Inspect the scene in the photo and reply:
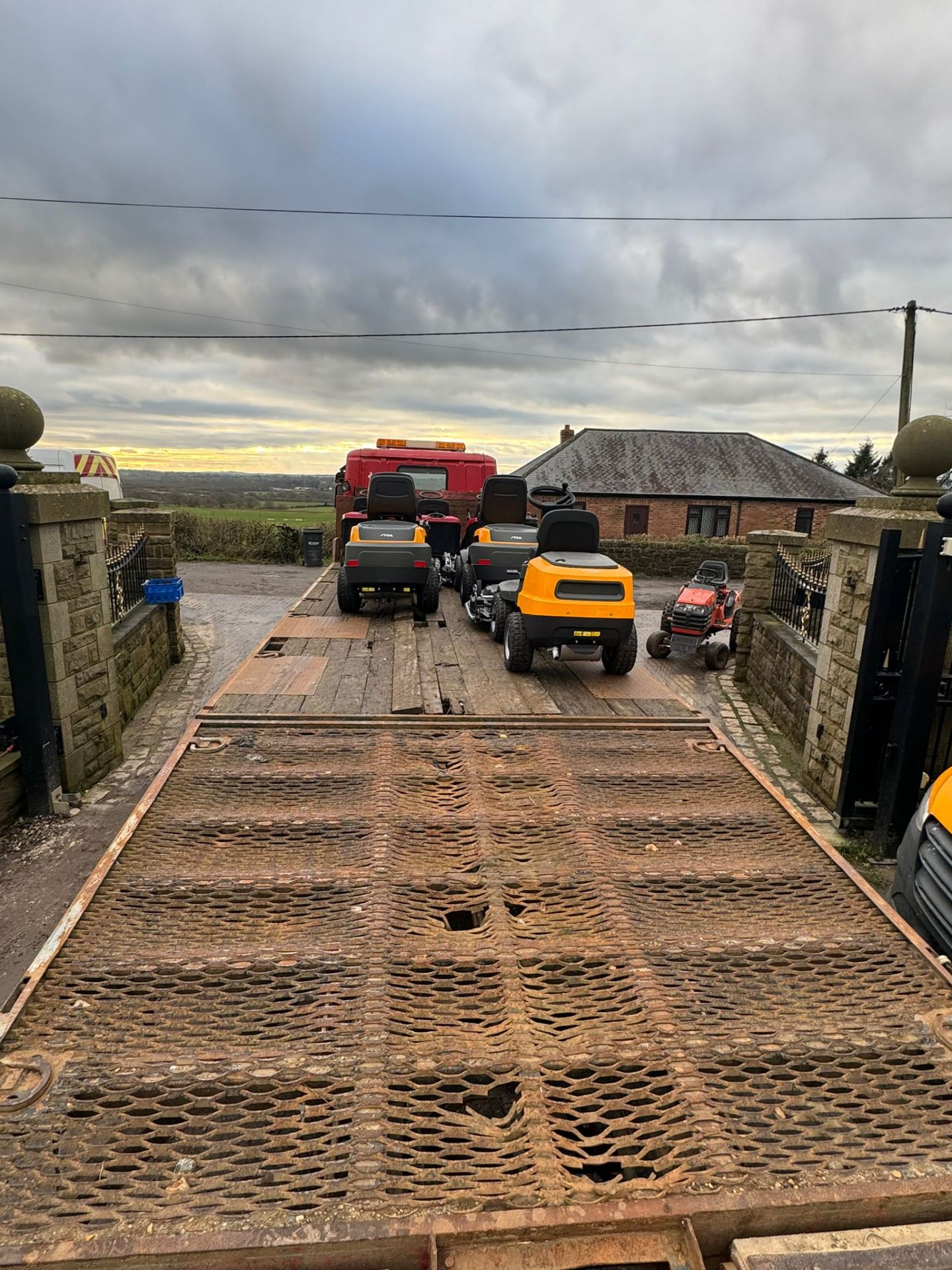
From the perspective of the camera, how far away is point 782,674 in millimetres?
8531

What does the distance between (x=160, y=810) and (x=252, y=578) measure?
19198 millimetres

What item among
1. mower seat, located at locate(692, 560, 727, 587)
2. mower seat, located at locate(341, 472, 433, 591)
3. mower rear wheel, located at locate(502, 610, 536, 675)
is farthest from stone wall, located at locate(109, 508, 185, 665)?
mower seat, located at locate(692, 560, 727, 587)

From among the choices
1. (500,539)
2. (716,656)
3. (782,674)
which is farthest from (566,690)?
(716,656)

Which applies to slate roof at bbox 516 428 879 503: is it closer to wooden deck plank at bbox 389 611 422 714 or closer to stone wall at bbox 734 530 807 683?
stone wall at bbox 734 530 807 683

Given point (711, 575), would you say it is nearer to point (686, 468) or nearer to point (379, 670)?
point (379, 670)

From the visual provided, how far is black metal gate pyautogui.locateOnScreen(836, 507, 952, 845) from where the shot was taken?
15.4 ft

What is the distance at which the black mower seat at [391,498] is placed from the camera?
412 inches

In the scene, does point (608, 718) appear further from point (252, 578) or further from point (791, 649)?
point (252, 578)

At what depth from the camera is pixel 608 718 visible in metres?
4.93

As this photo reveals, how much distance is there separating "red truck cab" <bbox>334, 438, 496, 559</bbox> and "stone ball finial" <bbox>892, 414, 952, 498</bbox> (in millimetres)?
10040

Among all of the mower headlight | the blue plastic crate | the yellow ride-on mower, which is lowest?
the blue plastic crate

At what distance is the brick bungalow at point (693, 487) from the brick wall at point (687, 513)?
29 millimetres

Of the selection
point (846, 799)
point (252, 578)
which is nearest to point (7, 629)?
point (846, 799)

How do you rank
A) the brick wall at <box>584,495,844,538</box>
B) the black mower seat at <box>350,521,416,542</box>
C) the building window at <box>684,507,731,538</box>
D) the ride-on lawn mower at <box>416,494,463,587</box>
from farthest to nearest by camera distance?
the building window at <box>684,507,731,538</box>, the brick wall at <box>584,495,844,538</box>, the ride-on lawn mower at <box>416,494,463,587</box>, the black mower seat at <box>350,521,416,542</box>
